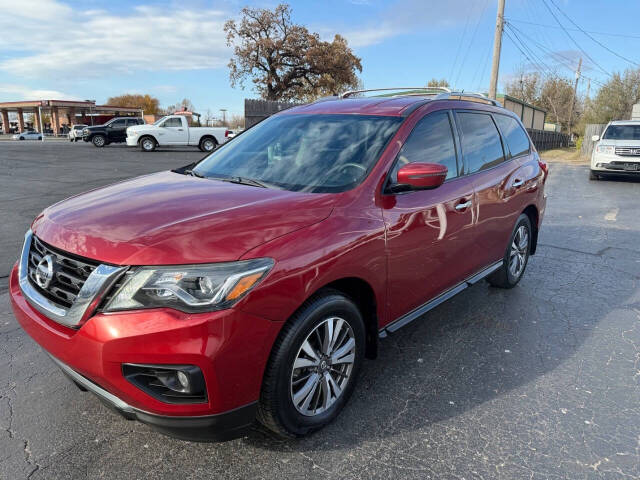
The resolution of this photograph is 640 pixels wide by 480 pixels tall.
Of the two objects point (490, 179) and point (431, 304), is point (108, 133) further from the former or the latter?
point (431, 304)

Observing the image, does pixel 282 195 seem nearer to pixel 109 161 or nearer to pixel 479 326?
pixel 479 326

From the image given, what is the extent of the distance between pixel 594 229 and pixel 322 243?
723 centimetres

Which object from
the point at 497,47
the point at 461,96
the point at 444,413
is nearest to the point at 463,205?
the point at 461,96

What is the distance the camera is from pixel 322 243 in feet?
7.84

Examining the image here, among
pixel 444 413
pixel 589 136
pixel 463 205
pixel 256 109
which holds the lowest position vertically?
pixel 444 413

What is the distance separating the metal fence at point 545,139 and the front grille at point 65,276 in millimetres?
31469

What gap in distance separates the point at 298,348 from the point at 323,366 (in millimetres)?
297

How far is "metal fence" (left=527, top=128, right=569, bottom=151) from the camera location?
105 ft

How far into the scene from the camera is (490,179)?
407 cm

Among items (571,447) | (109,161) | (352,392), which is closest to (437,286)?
(352,392)

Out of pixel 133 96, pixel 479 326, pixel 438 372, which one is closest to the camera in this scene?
pixel 438 372

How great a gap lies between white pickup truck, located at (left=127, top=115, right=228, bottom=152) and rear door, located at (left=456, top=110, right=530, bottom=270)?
2111 cm

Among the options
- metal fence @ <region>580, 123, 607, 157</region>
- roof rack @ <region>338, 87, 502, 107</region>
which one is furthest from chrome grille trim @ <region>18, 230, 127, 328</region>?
metal fence @ <region>580, 123, 607, 157</region>

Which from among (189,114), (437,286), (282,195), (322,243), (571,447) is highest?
(189,114)
